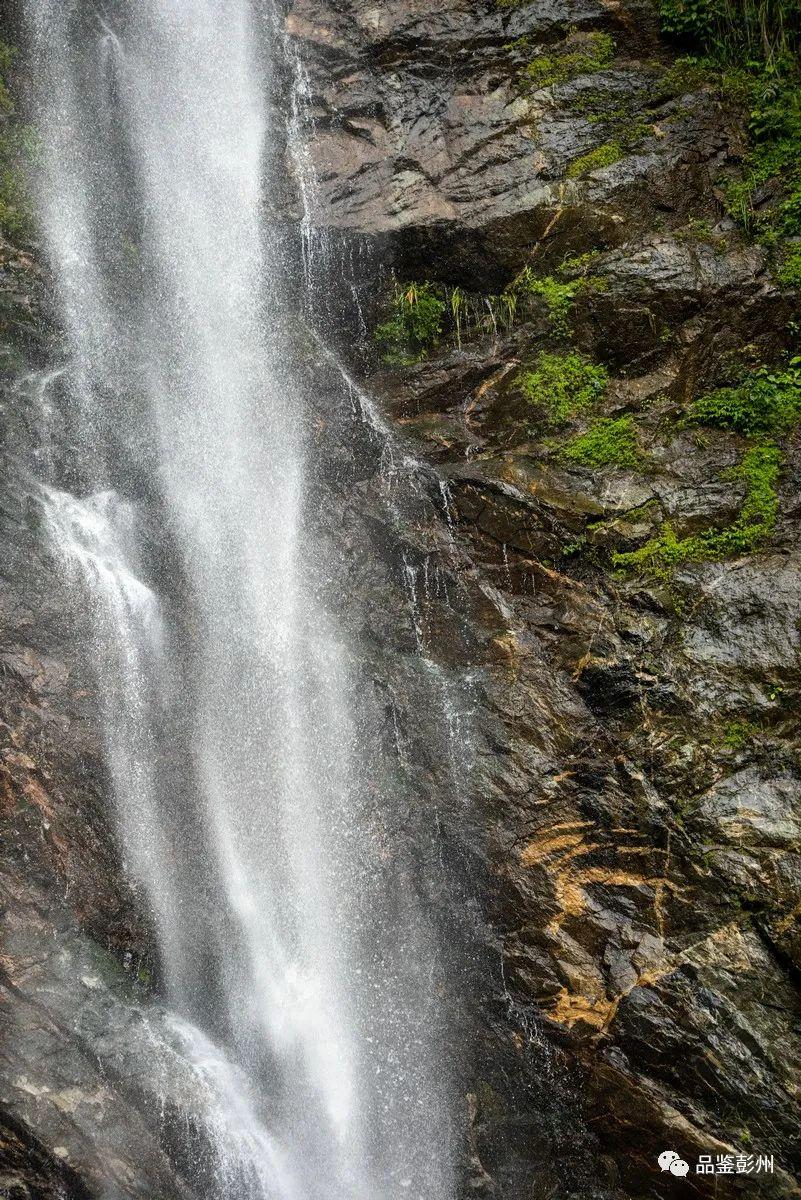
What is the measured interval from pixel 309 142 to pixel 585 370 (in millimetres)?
4700

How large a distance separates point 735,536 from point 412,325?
14.6 ft

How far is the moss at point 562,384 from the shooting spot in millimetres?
8250

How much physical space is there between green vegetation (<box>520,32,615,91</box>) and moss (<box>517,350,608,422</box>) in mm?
3465

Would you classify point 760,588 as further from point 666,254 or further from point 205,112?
point 205,112

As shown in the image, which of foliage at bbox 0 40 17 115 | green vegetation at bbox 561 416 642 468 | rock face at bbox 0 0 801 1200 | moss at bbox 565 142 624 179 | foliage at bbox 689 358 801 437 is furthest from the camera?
foliage at bbox 0 40 17 115

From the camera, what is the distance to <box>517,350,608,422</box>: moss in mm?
8250

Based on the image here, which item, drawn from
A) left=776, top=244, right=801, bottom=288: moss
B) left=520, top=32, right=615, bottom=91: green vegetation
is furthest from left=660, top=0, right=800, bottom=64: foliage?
left=776, top=244, right=801, bottom=288: moss

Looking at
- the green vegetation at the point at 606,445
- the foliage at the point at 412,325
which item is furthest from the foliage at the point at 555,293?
the green vegetation at the point at 606,445

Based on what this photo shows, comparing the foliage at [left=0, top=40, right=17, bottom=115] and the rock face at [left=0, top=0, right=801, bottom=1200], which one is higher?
the foliage at [left=0, top=40, right=17, bottom=115]

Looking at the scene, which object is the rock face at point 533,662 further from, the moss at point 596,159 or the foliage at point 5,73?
the foliage at point 5,73

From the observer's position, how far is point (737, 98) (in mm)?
8672

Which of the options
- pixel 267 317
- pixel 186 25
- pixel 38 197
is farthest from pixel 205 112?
pixel 267 317

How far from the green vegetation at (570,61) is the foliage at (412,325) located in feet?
9.12

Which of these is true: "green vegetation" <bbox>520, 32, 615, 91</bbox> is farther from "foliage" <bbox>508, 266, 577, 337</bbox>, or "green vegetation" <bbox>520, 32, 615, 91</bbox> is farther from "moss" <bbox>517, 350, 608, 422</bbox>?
"moss" <bbox>517, 350, 608, 422</bbox>
